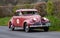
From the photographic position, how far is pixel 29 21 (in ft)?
67.3

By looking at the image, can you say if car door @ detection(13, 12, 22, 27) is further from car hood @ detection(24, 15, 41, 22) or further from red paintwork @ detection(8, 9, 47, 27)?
car hood @ detection(24, 15, 41, 22)

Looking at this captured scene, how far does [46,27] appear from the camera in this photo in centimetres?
2088

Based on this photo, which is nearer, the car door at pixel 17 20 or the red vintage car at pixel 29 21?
the red vintage car at pixel 29 21

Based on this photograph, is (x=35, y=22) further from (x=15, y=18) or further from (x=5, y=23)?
(x=5, y=23)

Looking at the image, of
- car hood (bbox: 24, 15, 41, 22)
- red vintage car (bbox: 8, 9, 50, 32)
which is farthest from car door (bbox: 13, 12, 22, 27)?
car hood (bbox: 24, 15, 41, 22)

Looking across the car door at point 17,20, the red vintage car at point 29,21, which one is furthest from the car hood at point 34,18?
the car door at point 17,20

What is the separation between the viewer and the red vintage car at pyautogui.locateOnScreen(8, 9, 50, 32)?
803 inches

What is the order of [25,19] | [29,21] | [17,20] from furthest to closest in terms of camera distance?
[17,20] < [25,19] < [29,21]

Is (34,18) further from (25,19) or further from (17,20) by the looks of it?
(17,20)

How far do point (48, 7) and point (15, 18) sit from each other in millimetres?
8008

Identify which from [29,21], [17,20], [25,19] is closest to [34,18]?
[29,21]

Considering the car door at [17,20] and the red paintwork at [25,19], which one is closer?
the red paintwork at [25,19]

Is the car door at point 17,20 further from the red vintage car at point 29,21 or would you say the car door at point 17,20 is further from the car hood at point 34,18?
the car hood at point 34,18

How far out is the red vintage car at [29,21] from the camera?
2039 centimetres
